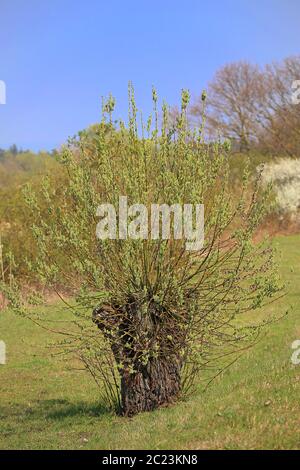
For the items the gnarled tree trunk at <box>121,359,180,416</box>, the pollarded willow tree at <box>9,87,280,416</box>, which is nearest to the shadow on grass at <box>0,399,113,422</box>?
the gnarled tree trunk at <box>121,359,180,416</box>

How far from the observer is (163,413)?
7926 millimetres

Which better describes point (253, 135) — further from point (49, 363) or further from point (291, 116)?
point (49, 363)

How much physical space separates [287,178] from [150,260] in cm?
3578

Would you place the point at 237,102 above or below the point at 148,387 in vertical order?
above

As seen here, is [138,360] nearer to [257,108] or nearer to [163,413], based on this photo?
[163,413]

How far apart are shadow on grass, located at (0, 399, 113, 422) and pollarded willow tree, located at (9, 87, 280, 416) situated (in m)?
1.13

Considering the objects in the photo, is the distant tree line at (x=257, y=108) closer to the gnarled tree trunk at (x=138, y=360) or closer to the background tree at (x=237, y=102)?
the background tree at (x=237, y=102)

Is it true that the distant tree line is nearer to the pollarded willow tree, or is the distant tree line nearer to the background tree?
the background tree

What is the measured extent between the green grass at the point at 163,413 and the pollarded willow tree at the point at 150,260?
1.95 feet

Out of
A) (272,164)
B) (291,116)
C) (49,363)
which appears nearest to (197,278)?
(49,363)

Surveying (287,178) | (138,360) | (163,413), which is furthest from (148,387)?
(287,178)

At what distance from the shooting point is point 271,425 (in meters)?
6.00

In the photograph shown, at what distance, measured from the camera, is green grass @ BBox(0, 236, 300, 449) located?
595cm
